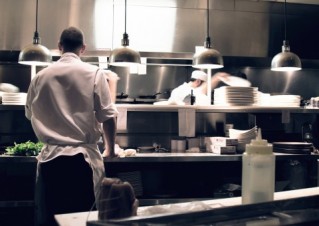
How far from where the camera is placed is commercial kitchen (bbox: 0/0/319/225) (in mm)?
4078

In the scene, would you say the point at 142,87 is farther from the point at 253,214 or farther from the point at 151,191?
the point at 253,214

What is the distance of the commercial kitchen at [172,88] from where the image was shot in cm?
408

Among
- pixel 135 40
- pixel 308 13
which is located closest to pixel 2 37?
pixel 135 40

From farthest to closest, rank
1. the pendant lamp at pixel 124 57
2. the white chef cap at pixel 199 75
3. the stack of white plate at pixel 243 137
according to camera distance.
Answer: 1. the white chef cap at pixel 199 75
2. the stack of white plate at pixel 243 137
3. the pendant lamp at pixel 124 57

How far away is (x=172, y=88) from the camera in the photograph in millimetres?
6824

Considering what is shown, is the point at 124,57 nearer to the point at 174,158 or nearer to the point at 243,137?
the point at 174,158

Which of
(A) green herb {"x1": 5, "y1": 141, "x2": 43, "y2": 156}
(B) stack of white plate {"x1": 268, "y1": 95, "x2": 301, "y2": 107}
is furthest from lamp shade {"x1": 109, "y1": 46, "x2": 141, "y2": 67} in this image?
(B) stack of white plate {"x1": 268, "y1": 95, "x2": 301, "y2": 107}

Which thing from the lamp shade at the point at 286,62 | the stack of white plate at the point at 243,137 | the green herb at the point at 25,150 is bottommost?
the green herb at the point at 25,150

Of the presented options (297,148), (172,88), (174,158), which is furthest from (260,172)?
(172,88)

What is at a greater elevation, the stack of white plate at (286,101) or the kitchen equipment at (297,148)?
the stack of white plate at (286,101)

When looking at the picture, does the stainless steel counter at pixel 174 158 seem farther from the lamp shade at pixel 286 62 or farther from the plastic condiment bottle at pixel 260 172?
the plastic condiment bottle at pixel 260 172

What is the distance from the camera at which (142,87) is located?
22.1ft

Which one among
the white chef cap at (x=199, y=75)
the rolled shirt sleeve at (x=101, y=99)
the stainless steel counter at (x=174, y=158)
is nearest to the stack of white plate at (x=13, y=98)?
the stainless steel counter at (x=174, y=158)

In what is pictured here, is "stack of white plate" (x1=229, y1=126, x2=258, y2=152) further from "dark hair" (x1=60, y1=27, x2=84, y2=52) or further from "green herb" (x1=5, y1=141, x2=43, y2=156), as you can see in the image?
"dark hair" (x1=60, y1=27, x2=84, y2=52)
